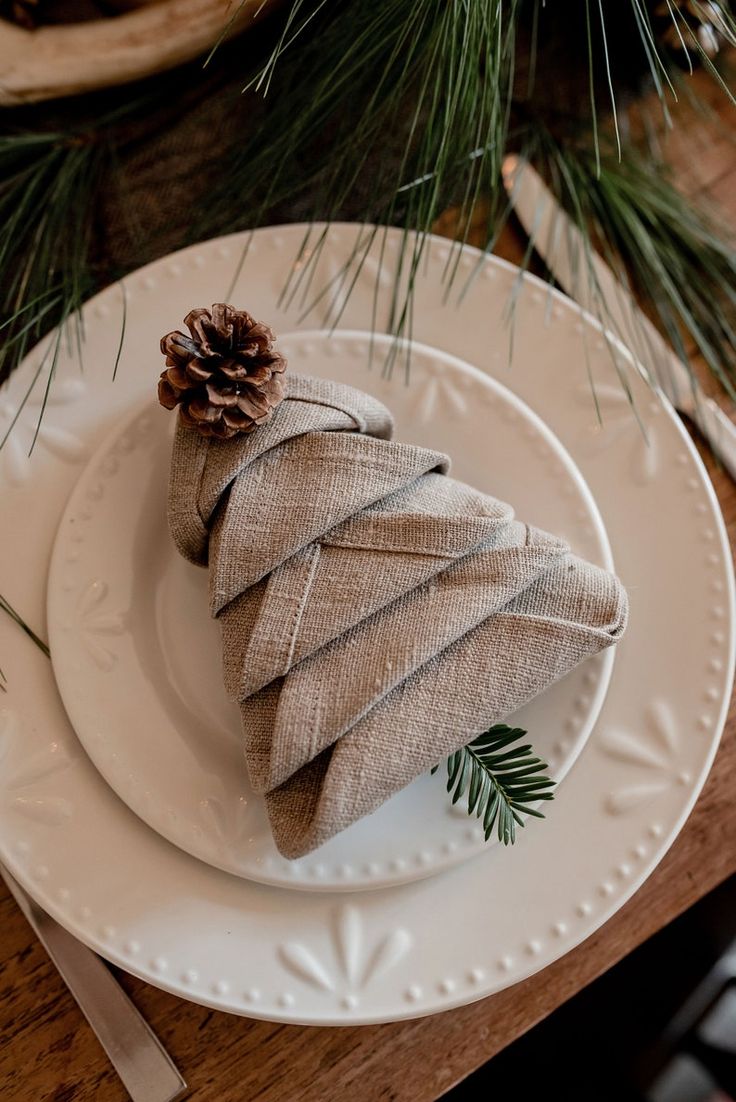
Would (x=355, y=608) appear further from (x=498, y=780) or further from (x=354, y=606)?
(x=498, y=780)

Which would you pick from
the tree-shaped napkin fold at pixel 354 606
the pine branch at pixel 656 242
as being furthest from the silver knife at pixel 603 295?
the tree-shaped napkin fold at pixel 354 606

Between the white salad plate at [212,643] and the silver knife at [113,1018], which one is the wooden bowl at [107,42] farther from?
the silver knife at [113,1018]

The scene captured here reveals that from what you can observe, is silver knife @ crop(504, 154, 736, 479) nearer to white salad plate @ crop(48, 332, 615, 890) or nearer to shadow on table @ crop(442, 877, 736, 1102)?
white salad plate @ crop(48, 332, 615, 890)

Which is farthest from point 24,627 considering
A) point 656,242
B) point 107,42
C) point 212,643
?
point 656,242

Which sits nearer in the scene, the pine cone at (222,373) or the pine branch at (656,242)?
the pine cone at (222,373)

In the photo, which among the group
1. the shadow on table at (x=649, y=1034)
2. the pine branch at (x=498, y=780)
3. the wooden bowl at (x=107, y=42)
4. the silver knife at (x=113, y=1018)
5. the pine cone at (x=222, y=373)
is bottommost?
the silver knife at (x=113, y=1018)

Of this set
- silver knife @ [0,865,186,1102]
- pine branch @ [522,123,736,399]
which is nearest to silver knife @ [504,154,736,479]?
pine branch @ [522,123,736,399]

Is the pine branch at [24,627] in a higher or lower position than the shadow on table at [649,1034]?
higher
